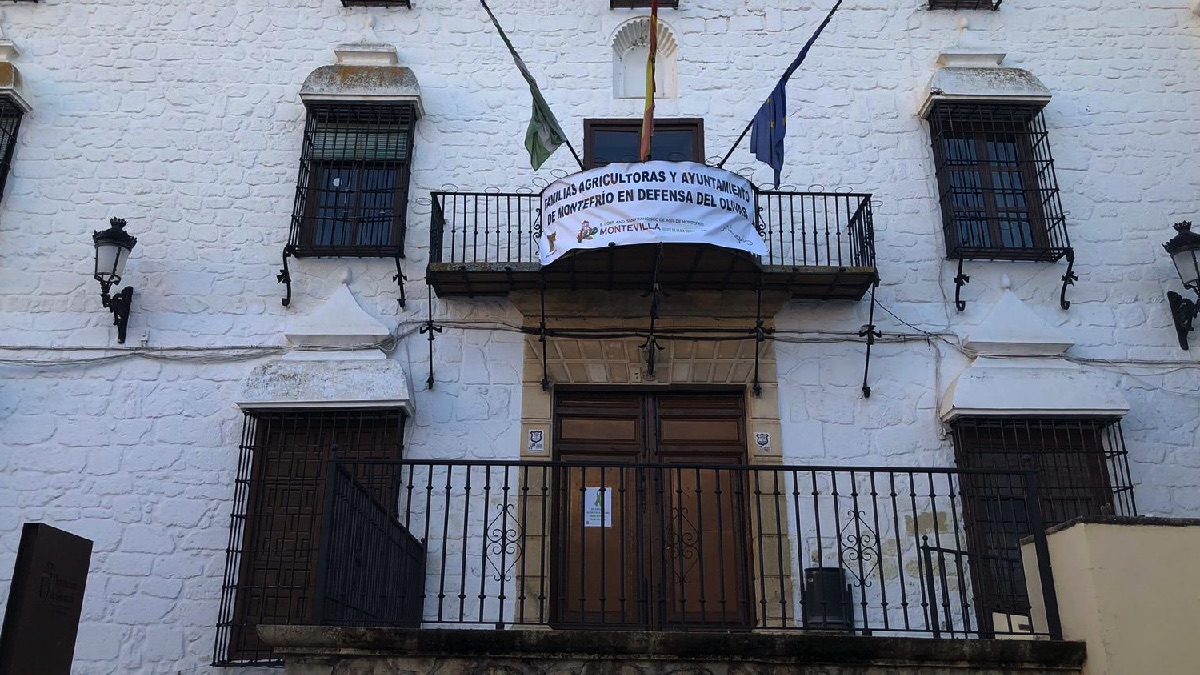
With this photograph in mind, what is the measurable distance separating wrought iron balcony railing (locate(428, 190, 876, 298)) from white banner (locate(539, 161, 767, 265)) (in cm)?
18

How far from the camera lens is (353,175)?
927 cm

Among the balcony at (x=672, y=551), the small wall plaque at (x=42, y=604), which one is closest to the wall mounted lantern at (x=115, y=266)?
the balcony at (x=672, y=551)

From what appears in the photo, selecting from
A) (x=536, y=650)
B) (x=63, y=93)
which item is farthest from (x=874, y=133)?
(x=63, y=93)

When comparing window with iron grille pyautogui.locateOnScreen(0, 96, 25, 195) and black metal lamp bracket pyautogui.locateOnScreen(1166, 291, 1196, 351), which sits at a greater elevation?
window with iron grille pyautogui.locateOnScreen(0, 96, 25, 195)

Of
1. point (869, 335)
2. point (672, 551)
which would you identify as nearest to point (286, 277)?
point (672, 551)

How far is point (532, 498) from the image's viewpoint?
26.1 feet

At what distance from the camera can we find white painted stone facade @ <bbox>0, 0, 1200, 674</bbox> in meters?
8.19

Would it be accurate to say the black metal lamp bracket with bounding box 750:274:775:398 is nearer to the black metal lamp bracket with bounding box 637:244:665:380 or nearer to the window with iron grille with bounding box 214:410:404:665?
the black metal lamp bracket with bounding box 637:244:665:380

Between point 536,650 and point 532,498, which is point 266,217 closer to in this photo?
point 532,498

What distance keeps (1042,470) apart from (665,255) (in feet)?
11.1

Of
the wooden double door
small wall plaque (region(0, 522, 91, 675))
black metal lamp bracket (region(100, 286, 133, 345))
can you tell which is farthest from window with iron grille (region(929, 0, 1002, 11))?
small wall plaque (region(0, 522, 91, 675))

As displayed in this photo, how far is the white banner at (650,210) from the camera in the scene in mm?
7711

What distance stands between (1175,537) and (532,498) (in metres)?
4.25

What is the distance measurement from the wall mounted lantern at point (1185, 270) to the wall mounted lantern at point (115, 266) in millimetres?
8344
